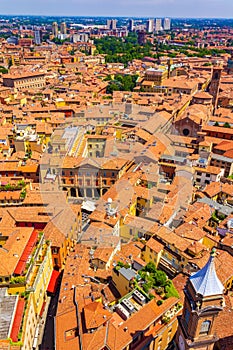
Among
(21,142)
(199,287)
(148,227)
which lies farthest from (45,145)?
(199,287)

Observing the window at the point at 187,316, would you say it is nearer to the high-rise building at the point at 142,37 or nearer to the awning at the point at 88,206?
the awning at the point at 88,206

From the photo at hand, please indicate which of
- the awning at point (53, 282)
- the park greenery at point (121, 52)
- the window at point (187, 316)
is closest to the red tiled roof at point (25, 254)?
the awning at point (53, 282)

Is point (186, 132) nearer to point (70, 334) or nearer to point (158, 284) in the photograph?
point (158, 284)

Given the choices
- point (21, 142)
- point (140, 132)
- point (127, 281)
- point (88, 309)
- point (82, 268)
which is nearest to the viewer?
Result: point (88, 309)

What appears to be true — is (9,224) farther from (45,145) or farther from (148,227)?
(45,145)

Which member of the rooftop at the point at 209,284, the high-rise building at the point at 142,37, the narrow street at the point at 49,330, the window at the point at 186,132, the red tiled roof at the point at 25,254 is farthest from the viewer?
the high-rise building at the point at 142,37

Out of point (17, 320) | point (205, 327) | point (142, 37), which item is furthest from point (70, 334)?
point (142, 37)
